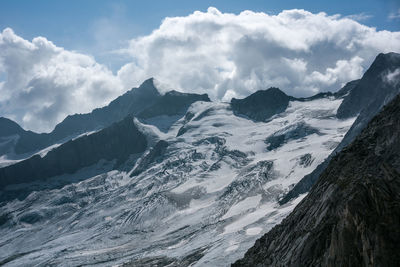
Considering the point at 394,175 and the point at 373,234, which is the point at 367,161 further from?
the point at 373,234

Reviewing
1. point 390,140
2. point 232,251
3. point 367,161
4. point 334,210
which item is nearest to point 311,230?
point 334,210

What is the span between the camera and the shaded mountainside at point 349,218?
50531mm

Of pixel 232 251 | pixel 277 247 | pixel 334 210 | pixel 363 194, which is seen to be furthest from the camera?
pixel 232 251

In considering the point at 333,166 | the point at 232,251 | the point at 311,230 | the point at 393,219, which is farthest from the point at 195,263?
the point at 393,219

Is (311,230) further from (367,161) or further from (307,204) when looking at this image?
(367,161)

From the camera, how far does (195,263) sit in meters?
174

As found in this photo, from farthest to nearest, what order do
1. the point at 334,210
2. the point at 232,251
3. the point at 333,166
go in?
the point at 232,251 < the point at 333,166 < the point at 334,210

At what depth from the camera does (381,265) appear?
159 feet

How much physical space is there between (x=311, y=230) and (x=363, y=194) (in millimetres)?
9634

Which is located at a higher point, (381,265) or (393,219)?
(393,219)

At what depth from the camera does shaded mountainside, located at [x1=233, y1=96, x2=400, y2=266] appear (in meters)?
50.5

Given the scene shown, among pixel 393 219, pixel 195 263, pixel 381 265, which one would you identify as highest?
pixel 393 219

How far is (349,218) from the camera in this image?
5234 centimetres

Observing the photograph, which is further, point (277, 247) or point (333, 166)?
point (333, 166)
